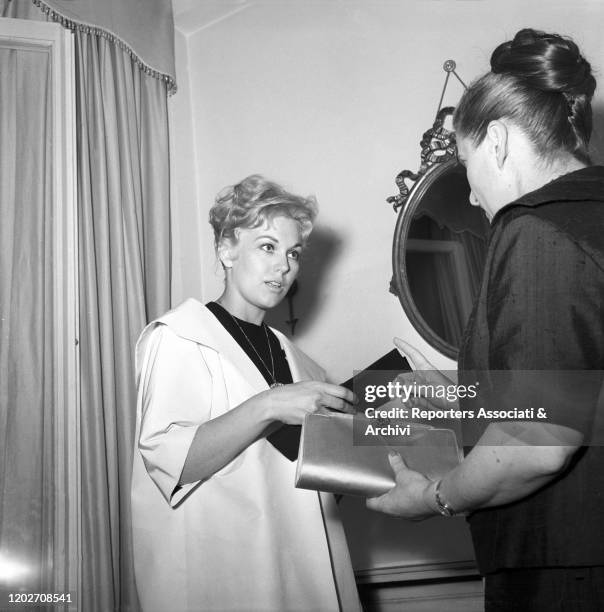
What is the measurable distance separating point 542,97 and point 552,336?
463 mm

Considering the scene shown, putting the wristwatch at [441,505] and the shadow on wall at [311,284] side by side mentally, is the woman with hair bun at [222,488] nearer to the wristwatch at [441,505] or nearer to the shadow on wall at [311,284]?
the wristwatch at [441,505]

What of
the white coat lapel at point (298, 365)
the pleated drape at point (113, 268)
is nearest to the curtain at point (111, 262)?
the pleated drape at point (113, 268)

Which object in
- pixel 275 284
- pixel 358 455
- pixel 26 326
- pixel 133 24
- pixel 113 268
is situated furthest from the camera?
pixel 133 24

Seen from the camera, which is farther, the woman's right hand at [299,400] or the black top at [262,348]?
the black top at [262,348]

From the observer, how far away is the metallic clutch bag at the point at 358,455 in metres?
1.21

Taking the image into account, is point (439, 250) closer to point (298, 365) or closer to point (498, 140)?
point (298, 365)

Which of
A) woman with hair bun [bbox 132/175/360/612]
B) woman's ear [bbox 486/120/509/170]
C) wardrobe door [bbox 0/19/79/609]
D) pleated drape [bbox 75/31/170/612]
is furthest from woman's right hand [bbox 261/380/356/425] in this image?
pleated drape [bbox 75/31/170/612]

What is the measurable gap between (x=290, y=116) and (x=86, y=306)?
118 centimetres

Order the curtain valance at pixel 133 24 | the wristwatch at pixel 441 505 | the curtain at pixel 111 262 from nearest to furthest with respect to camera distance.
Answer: the wristwatch at pixel 441 505
the curtain at pixel 111 262
the curtain valance at pixel 133 24

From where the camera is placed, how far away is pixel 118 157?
2.37 metres

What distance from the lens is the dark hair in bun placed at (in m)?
1.10

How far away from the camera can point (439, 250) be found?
8.36 feet

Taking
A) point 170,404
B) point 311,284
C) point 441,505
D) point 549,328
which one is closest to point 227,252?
point 170,404

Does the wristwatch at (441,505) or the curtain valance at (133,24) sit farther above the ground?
the curtain valance at (133,24)
